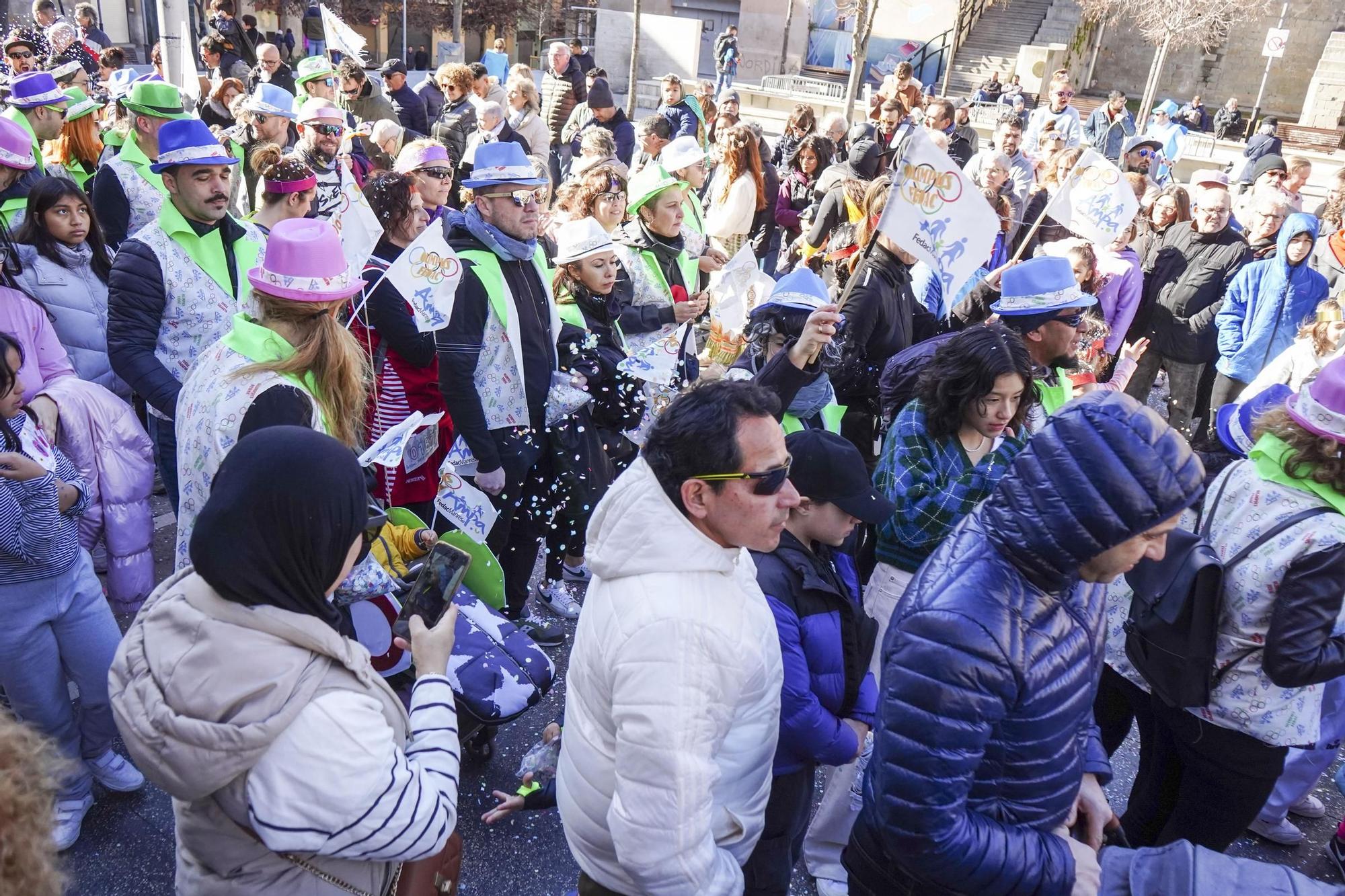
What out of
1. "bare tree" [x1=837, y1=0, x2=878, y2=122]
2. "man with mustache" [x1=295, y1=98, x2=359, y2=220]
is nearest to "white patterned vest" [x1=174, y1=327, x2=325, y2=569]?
"man with mustache" [x1=295, y1=98, x2=359, y2=220]

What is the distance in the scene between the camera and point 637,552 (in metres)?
1.82

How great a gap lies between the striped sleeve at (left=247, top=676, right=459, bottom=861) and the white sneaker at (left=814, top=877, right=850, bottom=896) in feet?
5.54

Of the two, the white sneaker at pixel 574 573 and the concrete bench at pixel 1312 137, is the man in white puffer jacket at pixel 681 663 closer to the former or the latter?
the white sneaker at pixel 574 573

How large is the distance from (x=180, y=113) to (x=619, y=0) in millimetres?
31291

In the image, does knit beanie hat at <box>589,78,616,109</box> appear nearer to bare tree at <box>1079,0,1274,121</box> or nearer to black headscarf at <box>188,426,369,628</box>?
black headscarf at <box>188,426,369,628</box>

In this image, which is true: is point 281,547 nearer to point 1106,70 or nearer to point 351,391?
point 351,391

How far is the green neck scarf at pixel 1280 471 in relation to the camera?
2389 millimetres

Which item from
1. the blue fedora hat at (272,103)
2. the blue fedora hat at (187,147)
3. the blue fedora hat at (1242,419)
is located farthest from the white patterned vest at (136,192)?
the blue fedora hat at (1242,419)

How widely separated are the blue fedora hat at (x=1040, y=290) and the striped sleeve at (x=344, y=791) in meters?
2.90

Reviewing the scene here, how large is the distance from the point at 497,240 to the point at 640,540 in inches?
86.0

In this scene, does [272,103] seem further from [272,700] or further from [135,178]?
[272,700]

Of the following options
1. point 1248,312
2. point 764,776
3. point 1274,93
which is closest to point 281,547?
Answer: point 764,776

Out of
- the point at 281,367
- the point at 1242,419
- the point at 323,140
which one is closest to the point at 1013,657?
the point at 281,367

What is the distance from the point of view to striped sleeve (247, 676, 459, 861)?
1555 millimetres
